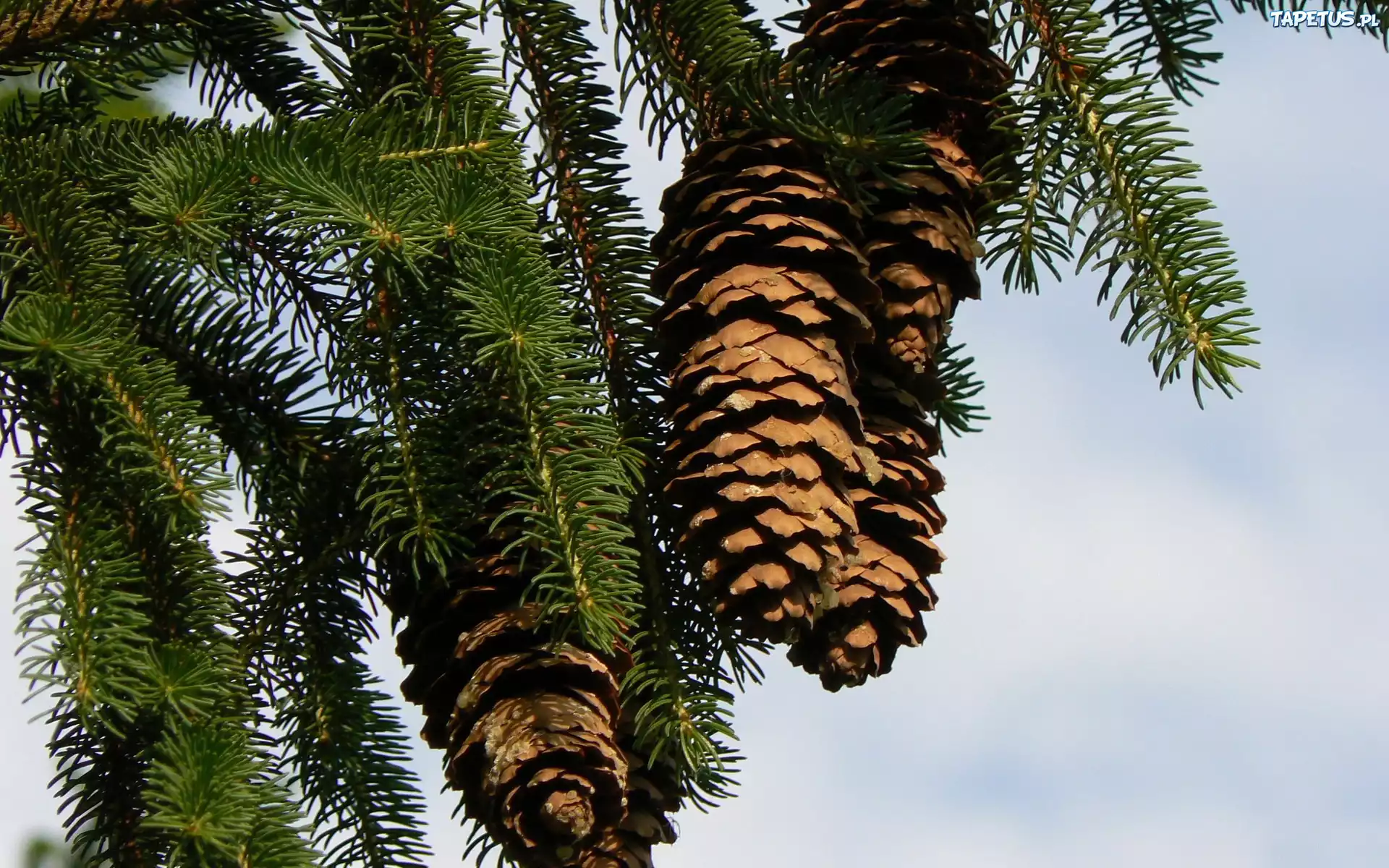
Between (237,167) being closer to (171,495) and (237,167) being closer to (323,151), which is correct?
(323,151)

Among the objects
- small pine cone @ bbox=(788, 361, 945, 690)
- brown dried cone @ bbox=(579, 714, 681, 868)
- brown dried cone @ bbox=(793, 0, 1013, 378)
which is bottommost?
brown dried cone @ bbox=(579, 714, 681, 868)

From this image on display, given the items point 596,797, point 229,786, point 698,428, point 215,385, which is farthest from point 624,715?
point 215,385

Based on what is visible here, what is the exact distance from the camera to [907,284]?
1354 mm

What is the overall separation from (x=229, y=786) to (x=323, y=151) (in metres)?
0.47

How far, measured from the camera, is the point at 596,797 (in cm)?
122

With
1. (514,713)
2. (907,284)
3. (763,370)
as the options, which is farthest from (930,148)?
(514,713)

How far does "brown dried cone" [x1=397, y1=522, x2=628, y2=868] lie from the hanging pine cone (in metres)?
0.22

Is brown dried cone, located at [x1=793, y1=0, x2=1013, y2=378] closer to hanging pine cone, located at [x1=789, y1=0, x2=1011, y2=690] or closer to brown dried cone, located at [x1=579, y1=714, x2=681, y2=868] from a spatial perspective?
hanging pine cone, located at [x1=789, y1=0, x2=1011, y2=690]

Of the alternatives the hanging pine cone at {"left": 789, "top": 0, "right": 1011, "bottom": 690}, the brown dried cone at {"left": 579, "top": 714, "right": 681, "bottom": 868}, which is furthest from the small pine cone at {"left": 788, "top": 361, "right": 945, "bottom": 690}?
the brown dried cone at {"left": 579, "top": 714, "right": 681, "bottom": 868}

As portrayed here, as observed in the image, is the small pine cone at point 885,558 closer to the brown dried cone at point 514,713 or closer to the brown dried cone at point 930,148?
the brown dried cone at point 930,148

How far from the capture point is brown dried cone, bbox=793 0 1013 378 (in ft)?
4.48

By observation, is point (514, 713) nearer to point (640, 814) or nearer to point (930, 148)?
point (640, 814)

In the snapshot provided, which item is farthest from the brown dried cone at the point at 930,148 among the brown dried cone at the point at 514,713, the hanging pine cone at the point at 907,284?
the brown dried cone at the point at 514,713

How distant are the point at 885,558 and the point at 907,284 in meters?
0.24
